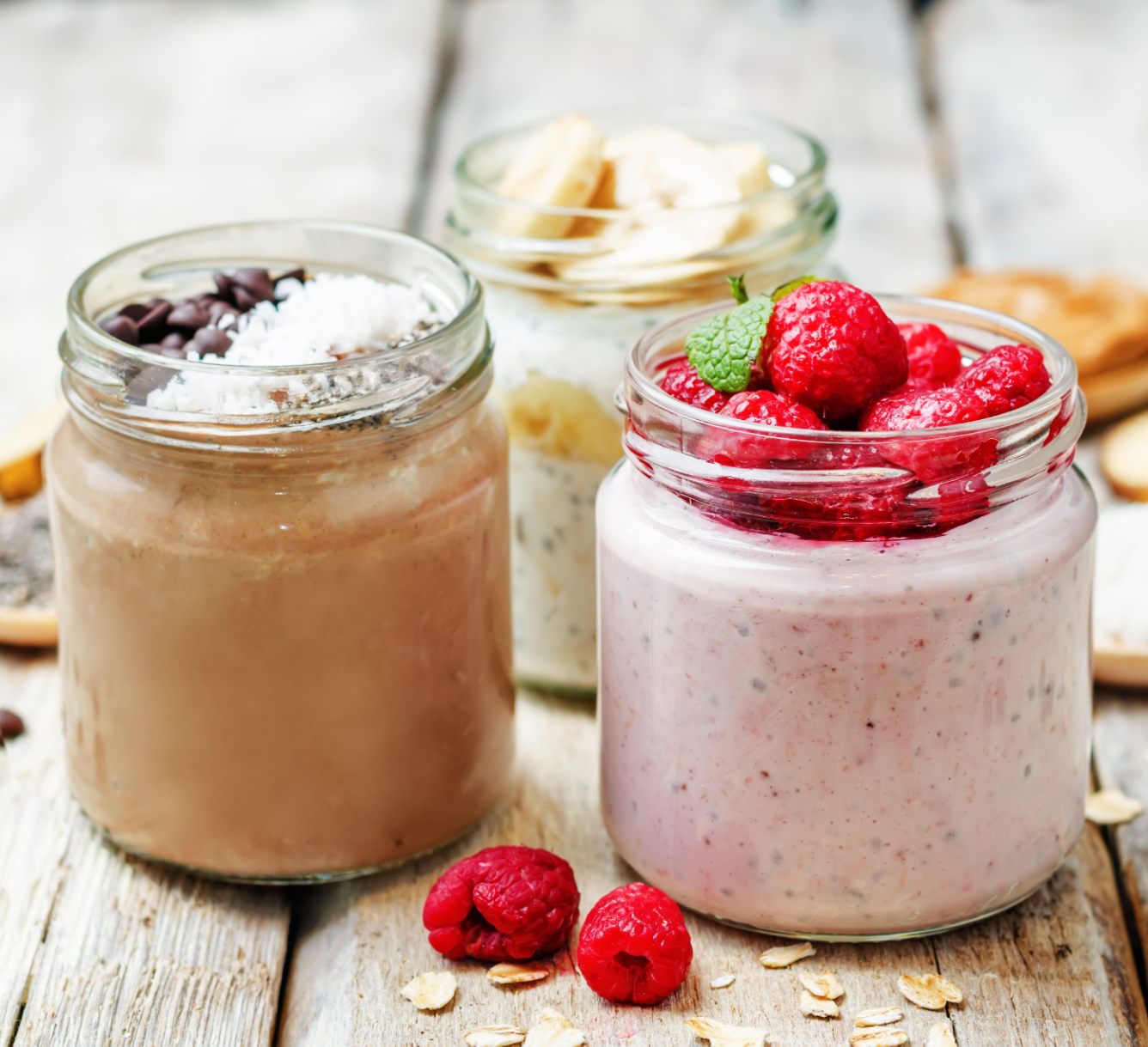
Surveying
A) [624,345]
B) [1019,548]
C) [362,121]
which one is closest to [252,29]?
[362,121]

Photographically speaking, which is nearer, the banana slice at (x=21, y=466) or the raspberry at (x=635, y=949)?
the raspberry at (x=635, y=949)

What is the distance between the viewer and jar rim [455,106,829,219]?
1.47 metres

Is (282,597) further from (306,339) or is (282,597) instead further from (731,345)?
(731,345)

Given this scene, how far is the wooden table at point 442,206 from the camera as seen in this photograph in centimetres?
119

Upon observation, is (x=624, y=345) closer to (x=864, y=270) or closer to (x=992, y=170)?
(x=864, y=270)

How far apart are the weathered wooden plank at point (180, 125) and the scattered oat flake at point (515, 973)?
1.22m

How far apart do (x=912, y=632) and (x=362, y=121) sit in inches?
89.8

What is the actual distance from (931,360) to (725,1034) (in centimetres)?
54

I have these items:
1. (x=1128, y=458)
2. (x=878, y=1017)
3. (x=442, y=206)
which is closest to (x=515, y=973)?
(x=878, y=1017)

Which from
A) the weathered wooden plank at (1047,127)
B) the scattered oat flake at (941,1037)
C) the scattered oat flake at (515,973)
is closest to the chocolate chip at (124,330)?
the scattered oat flake at (515,973)

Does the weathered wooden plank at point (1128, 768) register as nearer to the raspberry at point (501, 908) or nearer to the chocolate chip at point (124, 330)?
the raspberry at point (501, 908)

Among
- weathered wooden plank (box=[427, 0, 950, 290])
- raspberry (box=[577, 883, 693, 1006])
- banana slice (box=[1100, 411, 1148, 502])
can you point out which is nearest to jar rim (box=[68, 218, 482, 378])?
raspberry (box=[577, 883, 693, 1006])

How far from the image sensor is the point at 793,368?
44.8 inches

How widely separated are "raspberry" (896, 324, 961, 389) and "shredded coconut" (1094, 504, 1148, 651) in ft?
1.33
